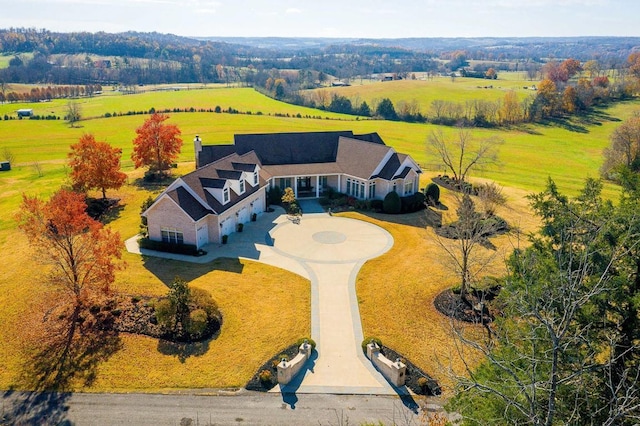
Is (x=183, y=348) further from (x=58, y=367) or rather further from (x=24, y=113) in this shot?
(x=24, y=113)

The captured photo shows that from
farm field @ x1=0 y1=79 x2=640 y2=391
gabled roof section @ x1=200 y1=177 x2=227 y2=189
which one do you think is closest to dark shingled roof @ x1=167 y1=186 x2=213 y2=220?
gabled roof section @ x1=200 y1=177 x2=227 y2=189

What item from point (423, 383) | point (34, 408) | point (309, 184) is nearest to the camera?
point (34, 408)

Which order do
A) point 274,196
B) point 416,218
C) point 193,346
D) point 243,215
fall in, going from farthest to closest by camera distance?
point 274,196 → point 416,218 → point 243,215 → point 193,346

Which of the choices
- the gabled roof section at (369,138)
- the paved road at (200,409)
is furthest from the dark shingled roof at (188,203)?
the gabled roof section at (369,138)

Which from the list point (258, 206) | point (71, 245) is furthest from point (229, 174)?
point (71, 245)

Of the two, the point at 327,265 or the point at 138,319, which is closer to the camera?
the point at 138,319

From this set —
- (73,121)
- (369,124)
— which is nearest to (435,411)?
(369,124)

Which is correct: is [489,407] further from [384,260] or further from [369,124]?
[369,124]
